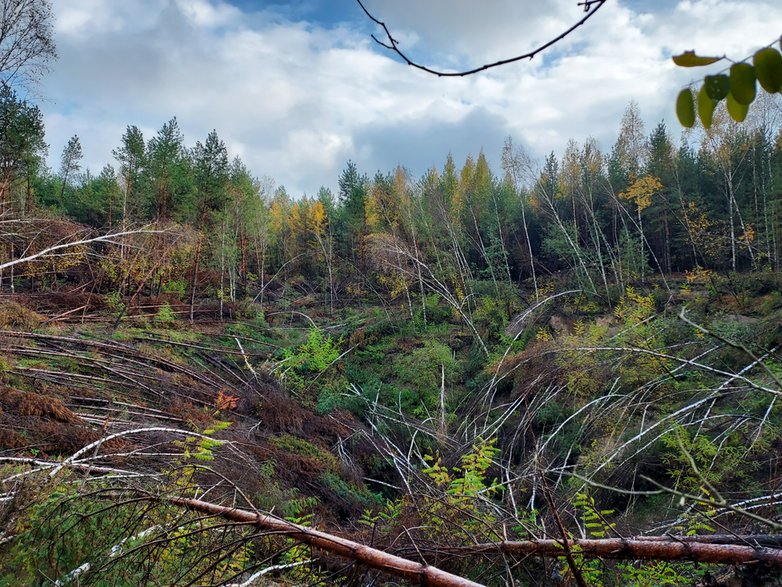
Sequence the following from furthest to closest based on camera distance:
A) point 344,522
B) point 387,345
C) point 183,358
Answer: point 387,345, point 183,358, point 344,522

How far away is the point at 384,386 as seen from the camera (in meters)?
11.9

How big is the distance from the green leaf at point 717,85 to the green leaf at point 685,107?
1.2 inches

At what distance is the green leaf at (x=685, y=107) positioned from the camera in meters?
0.65

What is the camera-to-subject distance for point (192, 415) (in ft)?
23.2

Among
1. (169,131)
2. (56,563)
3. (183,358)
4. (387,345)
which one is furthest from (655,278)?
(169,131)

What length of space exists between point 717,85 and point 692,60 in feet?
0.23

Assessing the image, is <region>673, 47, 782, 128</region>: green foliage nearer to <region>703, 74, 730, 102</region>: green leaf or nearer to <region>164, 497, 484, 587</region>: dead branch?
<region>703, 74, 730, 102</region>: green leaf

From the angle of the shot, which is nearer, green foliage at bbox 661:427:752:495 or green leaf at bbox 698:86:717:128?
green leaf at bbox 698:86:717:128

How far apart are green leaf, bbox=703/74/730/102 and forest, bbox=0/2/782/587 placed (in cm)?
54

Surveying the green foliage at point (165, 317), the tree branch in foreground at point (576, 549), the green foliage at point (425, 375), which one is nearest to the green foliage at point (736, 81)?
the tree branch in foreground at point (576, 549)

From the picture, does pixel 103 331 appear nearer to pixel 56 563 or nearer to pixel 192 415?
pixel 192 415

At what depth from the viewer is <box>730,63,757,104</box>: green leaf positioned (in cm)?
61

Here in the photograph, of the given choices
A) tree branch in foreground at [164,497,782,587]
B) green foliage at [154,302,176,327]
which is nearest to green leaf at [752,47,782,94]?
tree branch in foreground at [164,497,782,587]

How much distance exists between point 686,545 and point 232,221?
18961 millimetres
